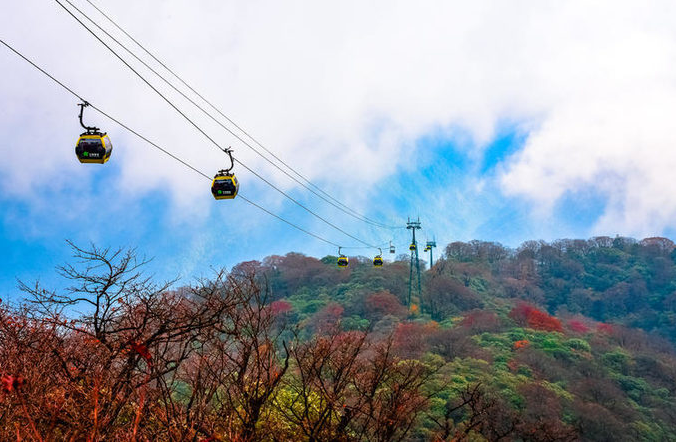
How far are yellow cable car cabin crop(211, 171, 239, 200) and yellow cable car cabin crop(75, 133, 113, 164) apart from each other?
238 cm

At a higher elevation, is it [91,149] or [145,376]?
[91,149]

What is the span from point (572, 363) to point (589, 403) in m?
6.60

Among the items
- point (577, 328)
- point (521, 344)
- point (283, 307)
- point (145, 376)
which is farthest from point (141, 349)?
Answer: point (577, 328)

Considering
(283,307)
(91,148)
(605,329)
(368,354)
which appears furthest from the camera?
(283,307)

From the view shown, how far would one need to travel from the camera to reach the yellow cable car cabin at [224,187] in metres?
10.1

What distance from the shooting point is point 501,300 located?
147 feet

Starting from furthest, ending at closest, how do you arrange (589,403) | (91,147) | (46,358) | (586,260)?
(586,260), (589,403), (91,147), (46,358)

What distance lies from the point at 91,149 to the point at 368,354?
20.9 m

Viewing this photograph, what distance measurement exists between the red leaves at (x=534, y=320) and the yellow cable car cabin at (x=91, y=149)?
1310 inches

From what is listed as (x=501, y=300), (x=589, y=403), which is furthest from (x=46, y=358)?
(x=501, y=300)

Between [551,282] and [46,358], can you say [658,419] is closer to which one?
[46,358]

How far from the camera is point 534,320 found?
34.7 metres

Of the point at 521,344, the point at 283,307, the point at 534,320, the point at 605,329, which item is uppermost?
the point at 283,307

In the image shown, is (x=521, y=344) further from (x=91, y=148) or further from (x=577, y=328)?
(x=91, y=148)
